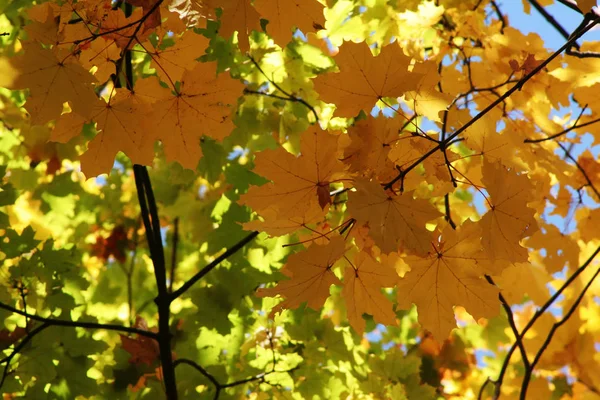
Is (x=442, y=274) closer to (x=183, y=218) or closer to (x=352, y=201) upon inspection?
(x=352, y=201)

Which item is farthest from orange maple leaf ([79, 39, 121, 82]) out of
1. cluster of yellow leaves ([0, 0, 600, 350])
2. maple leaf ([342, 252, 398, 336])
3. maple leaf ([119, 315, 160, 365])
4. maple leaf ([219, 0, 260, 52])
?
maple leaf ([119, 315, 160, 365])

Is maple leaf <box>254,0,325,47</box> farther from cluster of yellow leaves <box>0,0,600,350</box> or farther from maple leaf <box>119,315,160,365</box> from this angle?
maple leaf <box>119,315,160,365</box>

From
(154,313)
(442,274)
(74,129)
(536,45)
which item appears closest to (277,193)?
(442,274)

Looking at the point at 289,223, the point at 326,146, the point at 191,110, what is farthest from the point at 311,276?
the point at 191,110

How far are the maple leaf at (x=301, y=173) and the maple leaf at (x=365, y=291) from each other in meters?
0.17

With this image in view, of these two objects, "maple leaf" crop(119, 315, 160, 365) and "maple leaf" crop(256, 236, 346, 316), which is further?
"maple leaf" crop(119, 315, 160, 365)

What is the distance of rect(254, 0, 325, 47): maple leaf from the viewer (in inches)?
51.0

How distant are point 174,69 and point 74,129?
27 cm

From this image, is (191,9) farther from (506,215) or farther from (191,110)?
(506,215)

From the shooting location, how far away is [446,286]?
49.4 inches

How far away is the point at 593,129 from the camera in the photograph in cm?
205

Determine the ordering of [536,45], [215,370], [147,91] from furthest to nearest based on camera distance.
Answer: [215,370] < [536,45] < [147,91]

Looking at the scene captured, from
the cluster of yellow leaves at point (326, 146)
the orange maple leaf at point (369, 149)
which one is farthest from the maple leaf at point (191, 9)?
the orange maple leaf at point (369, 149)

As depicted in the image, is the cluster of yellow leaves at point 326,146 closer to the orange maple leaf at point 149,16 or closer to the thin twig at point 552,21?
the orange maple leaf at point 149,16
